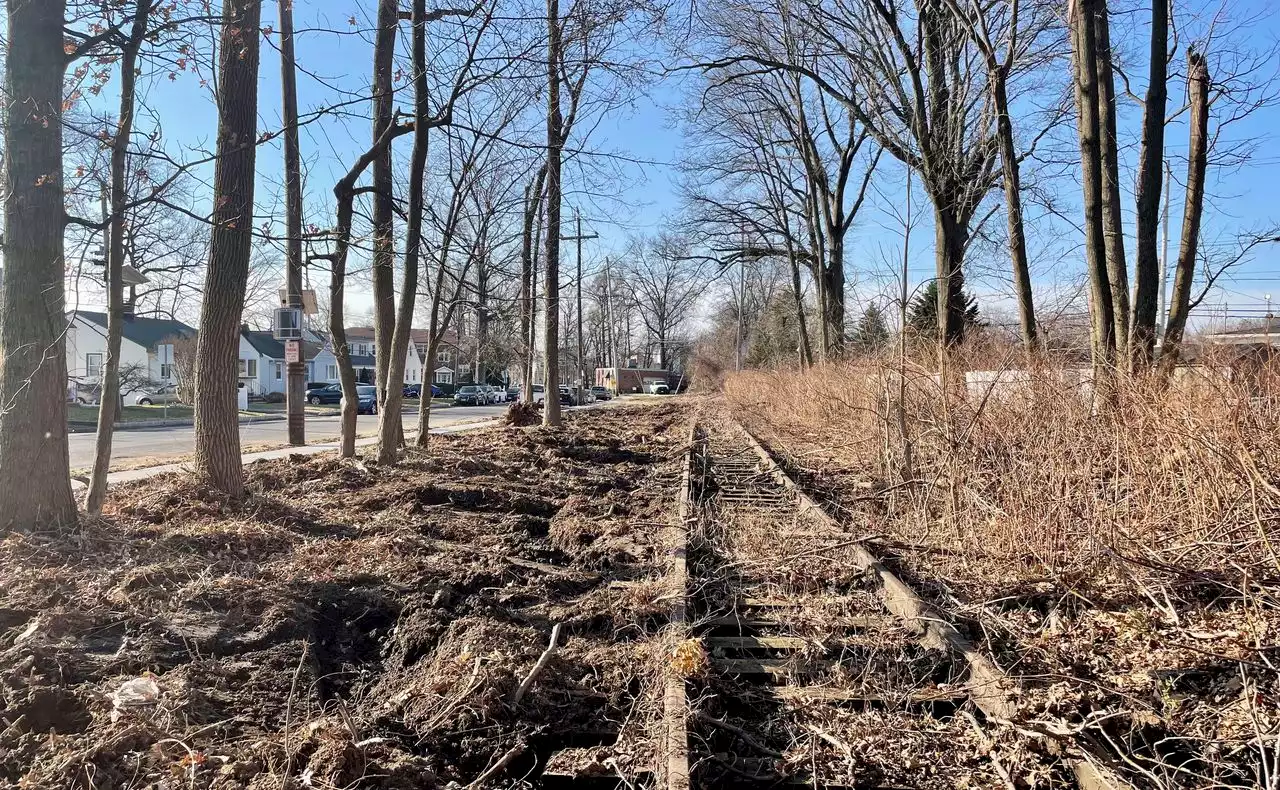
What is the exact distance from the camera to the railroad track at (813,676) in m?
3.02

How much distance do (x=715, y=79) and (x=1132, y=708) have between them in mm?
17444

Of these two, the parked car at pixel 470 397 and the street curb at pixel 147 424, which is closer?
the street curb at pixel 147 424

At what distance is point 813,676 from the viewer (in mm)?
3932

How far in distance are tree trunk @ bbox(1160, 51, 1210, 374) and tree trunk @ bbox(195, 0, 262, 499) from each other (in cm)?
1121

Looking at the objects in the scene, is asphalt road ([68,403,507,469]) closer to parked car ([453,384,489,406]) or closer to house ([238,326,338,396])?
parked car ([453,384,489,406])

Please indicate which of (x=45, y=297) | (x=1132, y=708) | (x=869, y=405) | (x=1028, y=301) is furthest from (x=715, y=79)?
(x=1132, y=708)

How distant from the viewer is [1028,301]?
12.3 m

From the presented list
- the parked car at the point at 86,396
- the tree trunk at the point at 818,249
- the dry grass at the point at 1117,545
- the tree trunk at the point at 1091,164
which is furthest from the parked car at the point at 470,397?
the dry grass at the point at 1117,545

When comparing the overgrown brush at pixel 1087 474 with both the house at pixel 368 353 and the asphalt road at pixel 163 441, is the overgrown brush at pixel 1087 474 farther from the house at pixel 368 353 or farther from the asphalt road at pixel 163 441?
the house at pixel 368 353

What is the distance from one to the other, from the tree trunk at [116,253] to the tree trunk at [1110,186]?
1043cm

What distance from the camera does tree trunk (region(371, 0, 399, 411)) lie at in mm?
10367

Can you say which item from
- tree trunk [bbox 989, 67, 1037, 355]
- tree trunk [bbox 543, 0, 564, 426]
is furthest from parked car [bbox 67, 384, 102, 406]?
tree trunk [bbox 989, 67, 1037, 355]

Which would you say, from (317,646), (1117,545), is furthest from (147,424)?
(1117,545)

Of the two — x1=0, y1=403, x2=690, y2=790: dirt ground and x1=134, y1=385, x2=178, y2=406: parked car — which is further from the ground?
x1=134, y1=385, x2=178, y2=406: parked car
